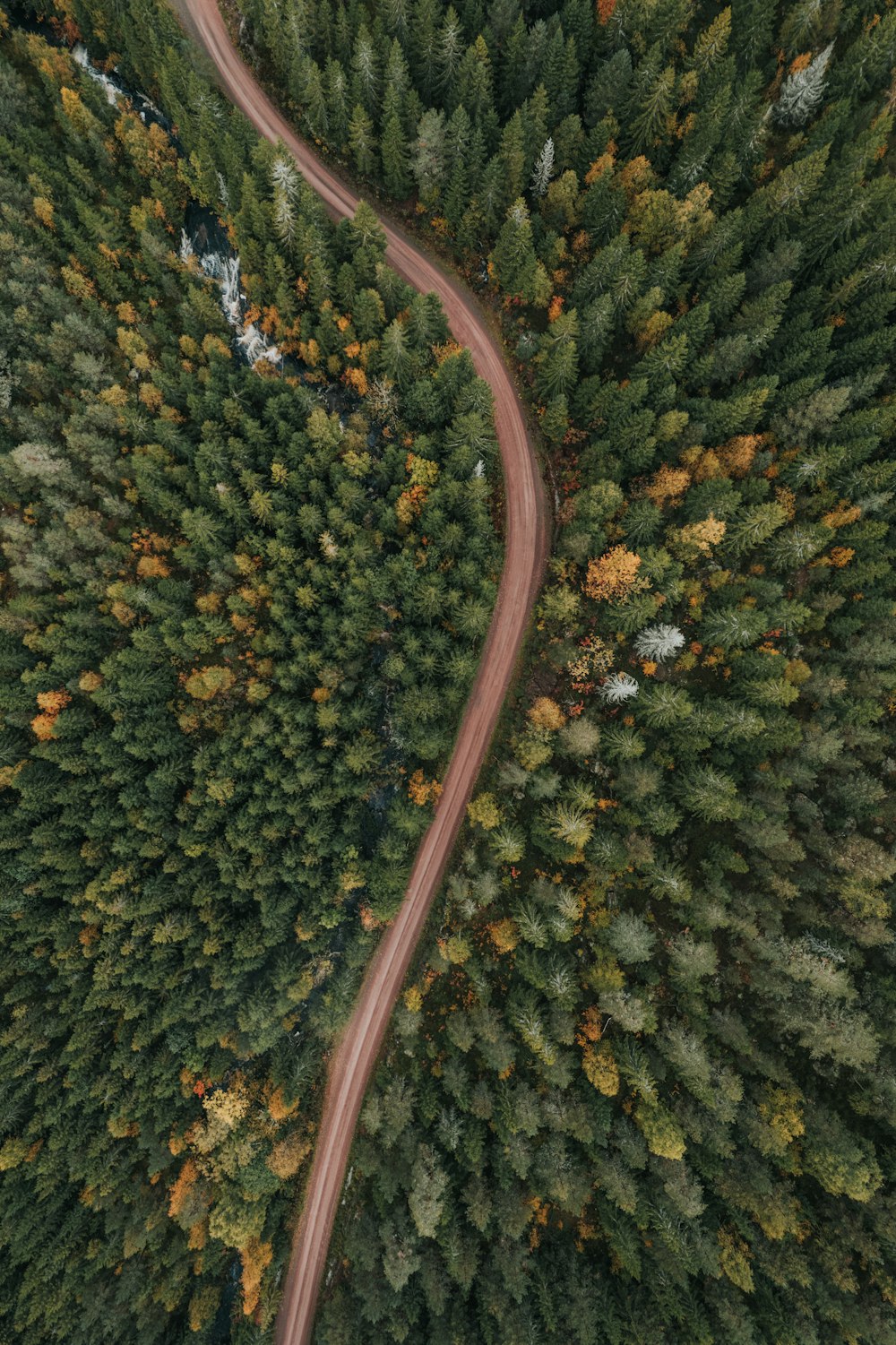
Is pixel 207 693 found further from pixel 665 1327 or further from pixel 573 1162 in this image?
pixel 665 1327

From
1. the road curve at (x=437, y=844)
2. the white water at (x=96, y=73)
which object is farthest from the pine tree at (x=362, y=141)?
the white water at (x=96, y=73)

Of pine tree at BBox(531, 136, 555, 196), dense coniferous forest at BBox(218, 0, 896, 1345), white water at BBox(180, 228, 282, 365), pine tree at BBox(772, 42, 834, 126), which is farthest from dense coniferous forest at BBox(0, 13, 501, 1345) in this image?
pine tree at BBox(772, 42, 834, 126)

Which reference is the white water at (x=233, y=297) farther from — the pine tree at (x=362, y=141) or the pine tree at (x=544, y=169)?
the pine tree at (x=544, y=169)

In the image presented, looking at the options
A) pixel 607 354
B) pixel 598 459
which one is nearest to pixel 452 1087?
pixel 598 459

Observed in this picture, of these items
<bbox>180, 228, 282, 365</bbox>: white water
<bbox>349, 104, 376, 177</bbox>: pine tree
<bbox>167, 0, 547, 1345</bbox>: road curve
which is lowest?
<bbox>167, 0, 547, 1345</bbox>: road curve

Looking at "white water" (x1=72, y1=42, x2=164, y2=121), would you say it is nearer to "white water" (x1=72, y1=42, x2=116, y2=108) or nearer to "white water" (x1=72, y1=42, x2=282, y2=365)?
"white water" (x1=72, y1=42, x2=116, y2=108)

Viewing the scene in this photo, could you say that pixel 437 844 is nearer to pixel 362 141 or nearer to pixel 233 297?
pixel 233 297
